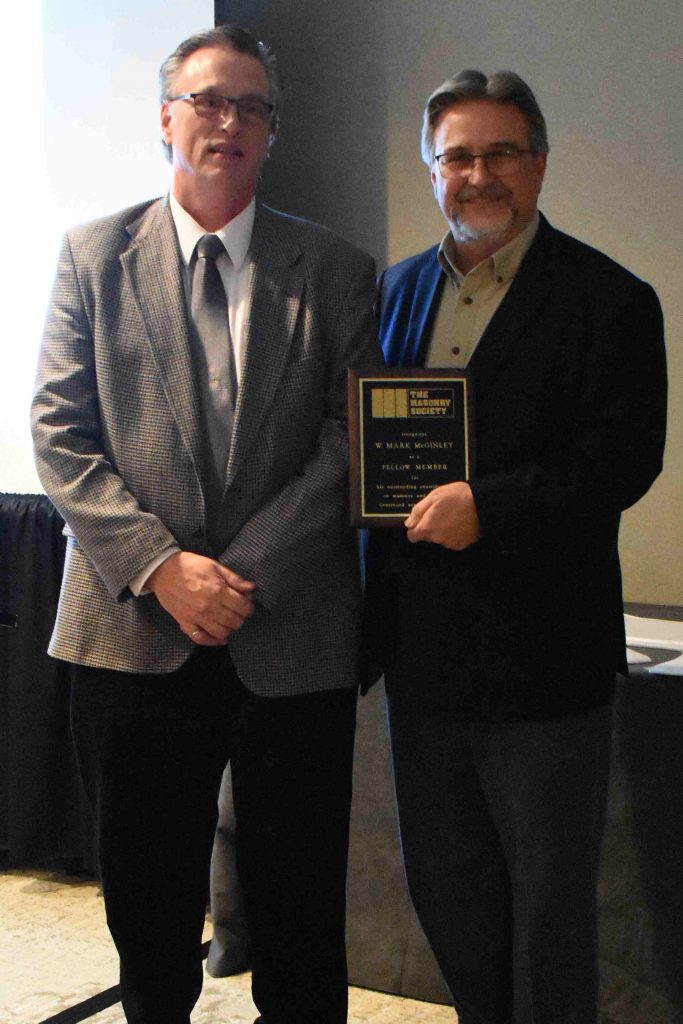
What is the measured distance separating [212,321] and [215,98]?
32cm

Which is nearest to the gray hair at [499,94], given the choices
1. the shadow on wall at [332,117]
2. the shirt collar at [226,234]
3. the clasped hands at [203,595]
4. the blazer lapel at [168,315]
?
the shirt collar at [226,234]

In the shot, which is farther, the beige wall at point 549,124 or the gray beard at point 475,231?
the beige wall at point 549,124

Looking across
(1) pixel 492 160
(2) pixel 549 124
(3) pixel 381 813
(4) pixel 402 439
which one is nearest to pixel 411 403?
(4) pixel 402 439

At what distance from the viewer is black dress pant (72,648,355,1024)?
1664 mm

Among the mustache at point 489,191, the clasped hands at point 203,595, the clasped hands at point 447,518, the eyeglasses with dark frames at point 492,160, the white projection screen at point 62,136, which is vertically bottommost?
the clasped hands at point 203,595

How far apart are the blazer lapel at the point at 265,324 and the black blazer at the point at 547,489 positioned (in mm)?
287

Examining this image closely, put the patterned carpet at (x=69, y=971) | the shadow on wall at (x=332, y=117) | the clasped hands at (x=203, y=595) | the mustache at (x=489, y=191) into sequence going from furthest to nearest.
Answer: the shadow on wall at (x=332, y=117)
the patterned carpet at (x=69, y=971)
the mustache at (x=489, y=191)
the clasped hands at (x=203, y=595)

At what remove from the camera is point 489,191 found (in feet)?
5.44

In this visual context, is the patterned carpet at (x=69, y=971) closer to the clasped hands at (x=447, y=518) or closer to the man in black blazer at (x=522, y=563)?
the man in black blazer at (x=522, y=563)

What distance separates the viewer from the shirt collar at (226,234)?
170 centimetres

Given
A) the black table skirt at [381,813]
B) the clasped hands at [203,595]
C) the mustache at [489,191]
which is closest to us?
the clasped hands at [203,595]

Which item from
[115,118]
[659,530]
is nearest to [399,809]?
[659,530]

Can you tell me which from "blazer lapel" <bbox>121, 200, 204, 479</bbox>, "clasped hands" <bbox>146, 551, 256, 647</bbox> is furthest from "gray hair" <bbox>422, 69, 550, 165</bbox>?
"clasped hands" <bbox>146, 551, 256, 647</bbox>

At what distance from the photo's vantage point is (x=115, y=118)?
9.86ft
